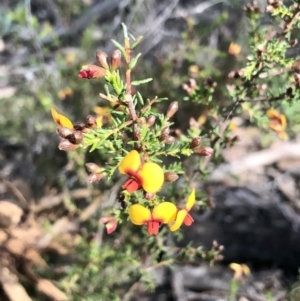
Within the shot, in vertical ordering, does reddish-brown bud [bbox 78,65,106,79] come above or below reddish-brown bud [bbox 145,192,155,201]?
above

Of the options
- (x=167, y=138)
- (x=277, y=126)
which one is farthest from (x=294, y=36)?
(x=167, y=138)

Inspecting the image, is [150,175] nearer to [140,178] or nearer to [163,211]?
[140,178]

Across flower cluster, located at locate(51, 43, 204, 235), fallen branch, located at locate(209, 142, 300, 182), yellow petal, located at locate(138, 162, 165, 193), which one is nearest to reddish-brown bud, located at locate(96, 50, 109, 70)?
flower cluster, located at locate(51, 43, 204, 235)

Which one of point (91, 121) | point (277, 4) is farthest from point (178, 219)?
point (277, 4)

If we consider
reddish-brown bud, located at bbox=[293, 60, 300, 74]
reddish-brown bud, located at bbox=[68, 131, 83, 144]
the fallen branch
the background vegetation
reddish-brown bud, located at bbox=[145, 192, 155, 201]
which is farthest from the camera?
the fallen branch

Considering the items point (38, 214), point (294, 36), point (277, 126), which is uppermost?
point (294, 36)

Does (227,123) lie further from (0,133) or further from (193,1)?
(193,1)

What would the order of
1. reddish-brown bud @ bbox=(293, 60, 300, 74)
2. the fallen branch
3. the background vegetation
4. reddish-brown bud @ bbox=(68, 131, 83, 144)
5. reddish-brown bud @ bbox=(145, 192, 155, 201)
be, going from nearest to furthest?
reddish-brown bud @ bbox=(68, 131, 83, 144), reddish-brown bud @ bbox=(145, 192, 155, 201), reddish-brown bud @ bbox=(293, 60, 300, 74), the background vegetation, the fallen branch

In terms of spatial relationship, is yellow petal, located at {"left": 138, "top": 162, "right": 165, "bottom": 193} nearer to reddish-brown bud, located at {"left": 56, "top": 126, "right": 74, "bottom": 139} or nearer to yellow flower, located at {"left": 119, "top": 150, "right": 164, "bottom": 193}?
yellow flower, located at {"left": 119, "top": 150, "right": 164, "bottom": 193}

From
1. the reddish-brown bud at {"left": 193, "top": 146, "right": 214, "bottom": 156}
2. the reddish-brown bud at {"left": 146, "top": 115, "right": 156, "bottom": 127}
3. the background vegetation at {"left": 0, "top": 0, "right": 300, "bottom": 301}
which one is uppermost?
the reddish-brown bud at {"left": 146, "top": 115, "right": 156, "bottom": 127}
